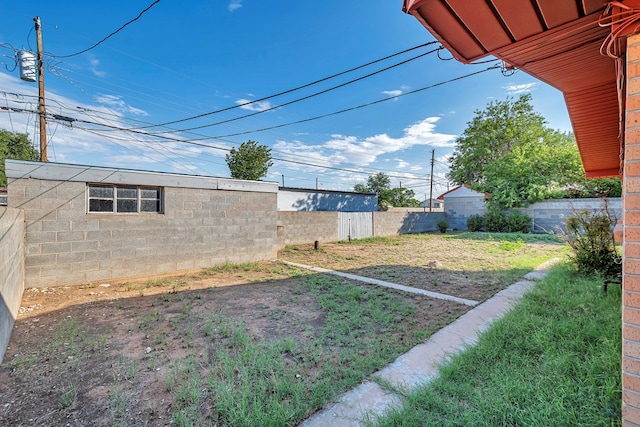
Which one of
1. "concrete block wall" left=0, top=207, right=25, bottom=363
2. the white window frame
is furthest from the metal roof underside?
the white window frame

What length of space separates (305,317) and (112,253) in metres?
4.46

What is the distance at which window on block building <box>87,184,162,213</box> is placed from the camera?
538cm

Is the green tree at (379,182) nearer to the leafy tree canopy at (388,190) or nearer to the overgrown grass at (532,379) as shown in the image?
the leafy tree canopy at (388,190)

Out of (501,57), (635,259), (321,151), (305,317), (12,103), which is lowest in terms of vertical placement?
(305,317)

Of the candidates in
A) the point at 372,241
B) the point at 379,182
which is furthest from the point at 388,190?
the point at 372,241

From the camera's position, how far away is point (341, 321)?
3582mm

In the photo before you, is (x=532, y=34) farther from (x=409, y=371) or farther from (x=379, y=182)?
(x=379, y=182)

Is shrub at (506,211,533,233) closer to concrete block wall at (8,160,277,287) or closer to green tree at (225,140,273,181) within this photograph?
concrete block wall at (8,160,277,287)

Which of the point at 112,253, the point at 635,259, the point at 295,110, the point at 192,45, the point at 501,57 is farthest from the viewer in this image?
the point at 295,110

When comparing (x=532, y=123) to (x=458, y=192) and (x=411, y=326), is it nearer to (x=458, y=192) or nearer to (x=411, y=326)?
(x=458, y=192)

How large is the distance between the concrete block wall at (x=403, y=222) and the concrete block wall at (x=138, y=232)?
777 centimetres

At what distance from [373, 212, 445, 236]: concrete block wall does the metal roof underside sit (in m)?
11.8

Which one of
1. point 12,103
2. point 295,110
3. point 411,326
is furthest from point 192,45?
point 411,326

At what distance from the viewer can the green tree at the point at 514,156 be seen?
14852 millimetres
